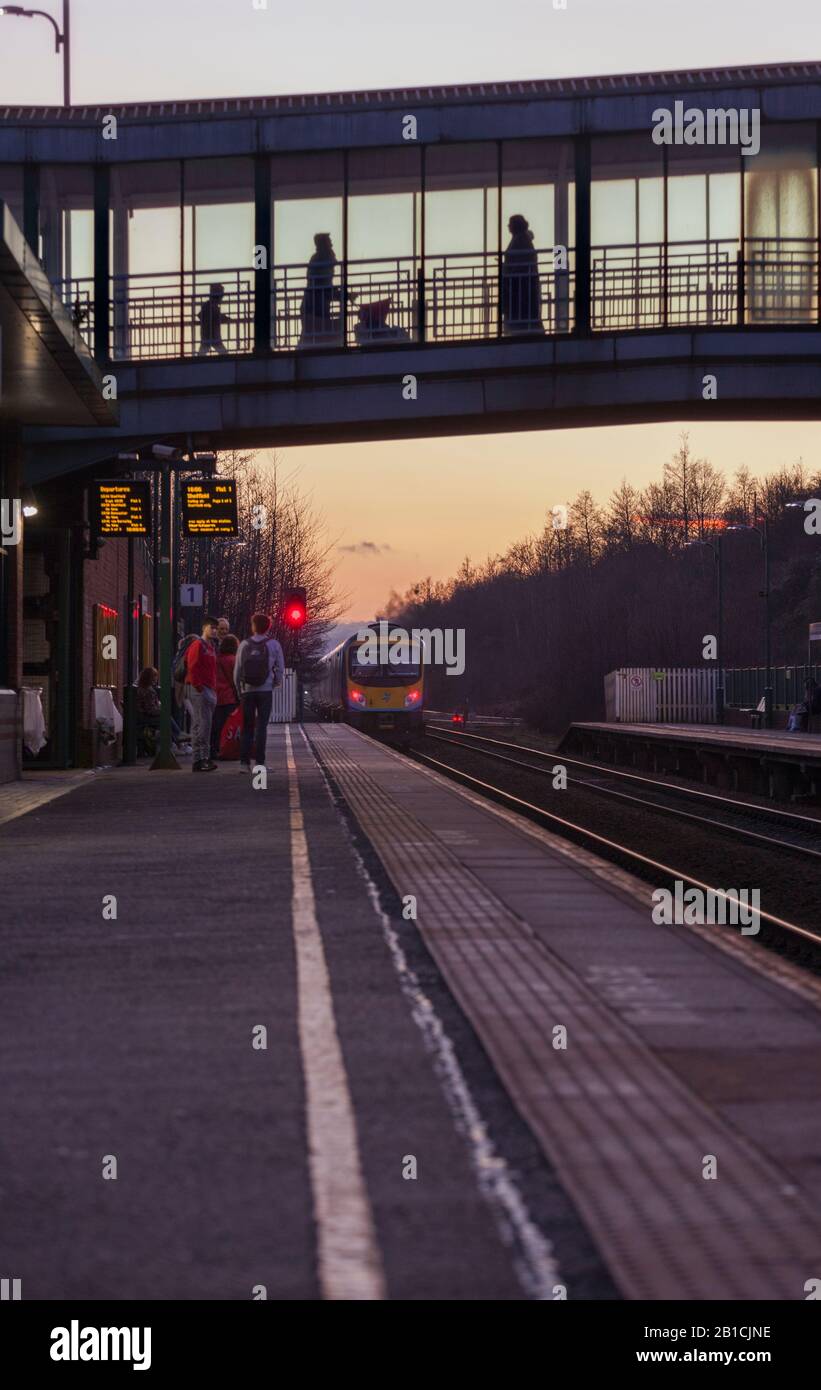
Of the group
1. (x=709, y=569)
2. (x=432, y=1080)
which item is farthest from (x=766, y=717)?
(x=709, y=569)

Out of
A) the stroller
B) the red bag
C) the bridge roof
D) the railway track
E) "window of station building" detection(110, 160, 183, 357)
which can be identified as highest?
the bridge roof

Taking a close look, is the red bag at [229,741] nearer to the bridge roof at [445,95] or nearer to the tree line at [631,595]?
the bridge roof at [445,95]

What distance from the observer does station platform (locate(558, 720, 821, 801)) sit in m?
27.4

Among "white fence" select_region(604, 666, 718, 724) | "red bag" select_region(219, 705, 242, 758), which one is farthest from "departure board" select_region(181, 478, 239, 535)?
"white fence" select_region(604, 666, 718, 724)

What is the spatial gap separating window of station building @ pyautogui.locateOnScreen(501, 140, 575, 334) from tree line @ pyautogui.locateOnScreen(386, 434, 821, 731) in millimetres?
49812

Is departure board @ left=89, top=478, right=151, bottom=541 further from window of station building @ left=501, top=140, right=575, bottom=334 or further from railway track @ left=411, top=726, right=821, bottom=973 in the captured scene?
railway track @ left=411, top=726, right=821, bottom=973

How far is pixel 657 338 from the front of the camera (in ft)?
84.6

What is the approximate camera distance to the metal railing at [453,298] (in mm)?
26016

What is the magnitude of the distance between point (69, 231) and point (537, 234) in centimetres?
656

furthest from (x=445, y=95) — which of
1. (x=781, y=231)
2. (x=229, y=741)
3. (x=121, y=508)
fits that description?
(x=229, y=741)

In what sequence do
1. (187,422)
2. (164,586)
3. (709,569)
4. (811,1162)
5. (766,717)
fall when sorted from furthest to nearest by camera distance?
(709,569) < (766,717) < (187,422) < (164,586) < (811,1162)

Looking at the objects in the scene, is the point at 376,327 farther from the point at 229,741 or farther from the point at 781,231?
the point at 229,741
